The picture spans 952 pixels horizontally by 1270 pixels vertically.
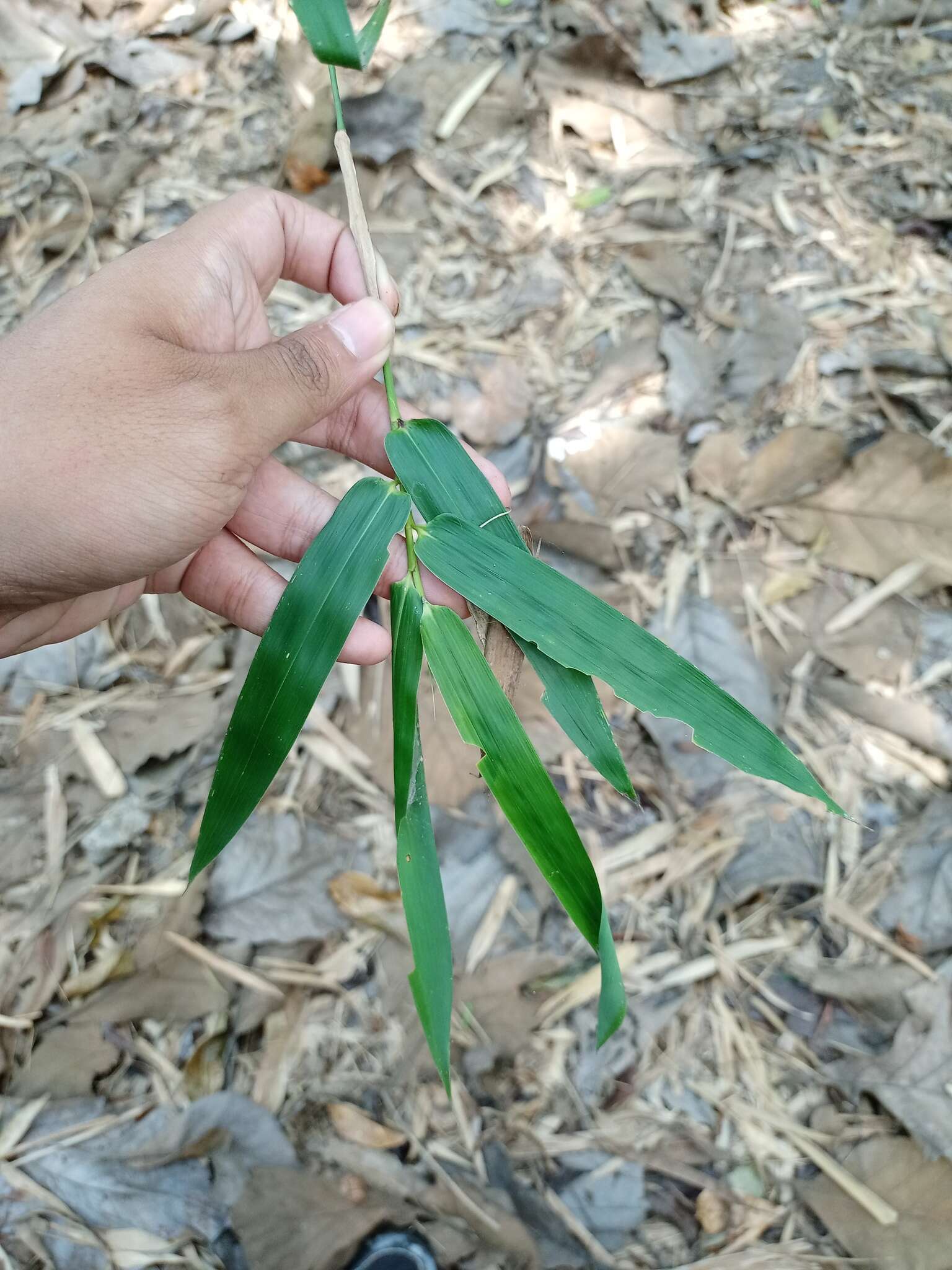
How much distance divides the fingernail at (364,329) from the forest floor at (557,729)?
21.2 inches

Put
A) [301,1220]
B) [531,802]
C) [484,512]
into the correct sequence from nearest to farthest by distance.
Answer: [531,802] < [484,512] < [301,1220]

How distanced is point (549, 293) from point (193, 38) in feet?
3.37

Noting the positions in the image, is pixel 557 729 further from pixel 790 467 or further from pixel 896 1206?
pixel 896 1206

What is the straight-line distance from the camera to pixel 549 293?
172 centimetres

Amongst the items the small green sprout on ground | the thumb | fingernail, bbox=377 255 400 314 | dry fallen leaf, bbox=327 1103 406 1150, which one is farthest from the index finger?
dry fallen leaf, bbox=327 1103 406 1150

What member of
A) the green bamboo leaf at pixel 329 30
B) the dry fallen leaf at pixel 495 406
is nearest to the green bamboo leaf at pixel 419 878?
the green bamboo leaf at pixel 329 30

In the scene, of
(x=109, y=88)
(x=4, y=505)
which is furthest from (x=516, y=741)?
(x=109, y=88)

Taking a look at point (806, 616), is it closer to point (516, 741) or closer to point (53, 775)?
point (516, 741)

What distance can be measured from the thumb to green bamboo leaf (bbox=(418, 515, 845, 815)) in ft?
0.75

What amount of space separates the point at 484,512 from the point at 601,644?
211mm

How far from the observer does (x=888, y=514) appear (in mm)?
1457

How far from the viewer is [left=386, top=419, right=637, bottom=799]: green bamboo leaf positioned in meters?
0.82

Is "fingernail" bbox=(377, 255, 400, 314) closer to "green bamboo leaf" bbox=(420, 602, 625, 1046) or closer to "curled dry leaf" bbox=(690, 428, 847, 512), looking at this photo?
"green bamboo leaf" bbox=(420, 602, 625, 1046)

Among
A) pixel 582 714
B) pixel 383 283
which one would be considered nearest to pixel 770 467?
pixel 383 283
